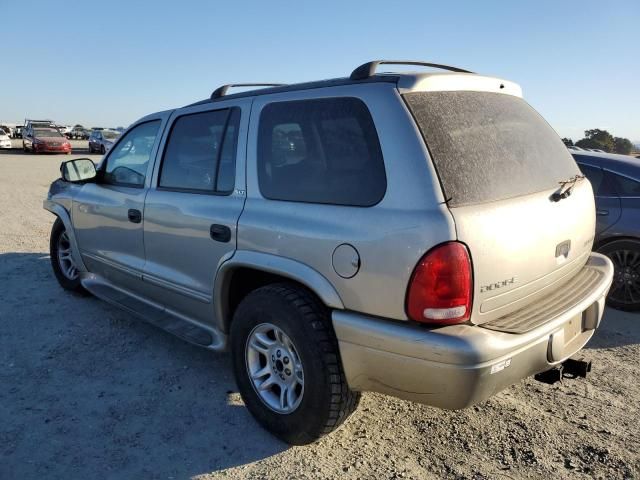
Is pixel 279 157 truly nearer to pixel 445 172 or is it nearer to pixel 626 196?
pixel 445 172

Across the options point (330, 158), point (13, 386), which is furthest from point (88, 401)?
point (330, 158)

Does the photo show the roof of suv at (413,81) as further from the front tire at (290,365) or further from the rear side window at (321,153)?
the front tire at (290,365)

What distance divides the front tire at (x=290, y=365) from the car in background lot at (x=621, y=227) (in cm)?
360

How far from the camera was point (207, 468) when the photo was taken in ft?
8.51

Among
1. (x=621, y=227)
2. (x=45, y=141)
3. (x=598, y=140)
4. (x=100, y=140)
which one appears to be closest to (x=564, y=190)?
(x=621, y=227)

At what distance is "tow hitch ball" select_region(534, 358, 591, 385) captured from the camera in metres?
2.72

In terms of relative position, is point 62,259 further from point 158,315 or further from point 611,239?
point 611,239

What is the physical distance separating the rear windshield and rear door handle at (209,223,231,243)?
4.21 feet

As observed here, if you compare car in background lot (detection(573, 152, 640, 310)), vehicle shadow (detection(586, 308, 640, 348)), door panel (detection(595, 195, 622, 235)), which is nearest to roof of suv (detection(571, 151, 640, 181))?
car in background lot (detection(573, 152, 640, 310))

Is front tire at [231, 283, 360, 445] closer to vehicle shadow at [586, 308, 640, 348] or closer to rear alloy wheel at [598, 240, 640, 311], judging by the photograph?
vehicle shadow at [586, 308, 640, 348]

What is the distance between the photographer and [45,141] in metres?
29.5

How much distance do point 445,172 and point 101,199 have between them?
10.2ft

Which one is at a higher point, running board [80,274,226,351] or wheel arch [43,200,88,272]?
wheel arch [43,200,88,272]

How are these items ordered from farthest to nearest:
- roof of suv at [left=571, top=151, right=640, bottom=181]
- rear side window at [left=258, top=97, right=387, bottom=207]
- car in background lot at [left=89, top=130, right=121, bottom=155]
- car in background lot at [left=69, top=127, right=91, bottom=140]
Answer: car in background lot at [left=69, top=127, right=91, bottom=140] → car in background lot at [left=89, top=130, right=121, bottom=155] → roof of suv at [left=571, top=151, right=640, bottom=181] → rear side window at [left=258, top=97, right=387, bottom=207]
